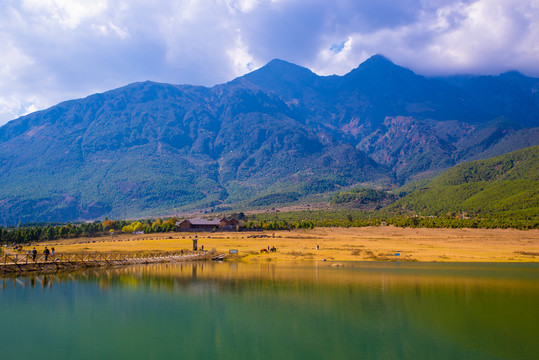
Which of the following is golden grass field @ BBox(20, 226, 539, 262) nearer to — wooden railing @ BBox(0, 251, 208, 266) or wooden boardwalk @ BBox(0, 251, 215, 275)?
wooden railing @ BBox(0, 251, 208, 266)

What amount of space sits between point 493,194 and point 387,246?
77752 millimetres

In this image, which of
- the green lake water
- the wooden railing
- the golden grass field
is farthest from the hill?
the wooden railing

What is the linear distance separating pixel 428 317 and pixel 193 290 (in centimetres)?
2120

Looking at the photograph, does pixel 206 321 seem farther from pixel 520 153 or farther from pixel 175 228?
pixel 520 153

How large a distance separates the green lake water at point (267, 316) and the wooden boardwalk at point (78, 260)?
3.28 metres

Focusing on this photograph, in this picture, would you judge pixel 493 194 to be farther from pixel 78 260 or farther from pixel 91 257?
pixel 78 260

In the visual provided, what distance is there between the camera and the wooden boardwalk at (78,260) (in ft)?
152

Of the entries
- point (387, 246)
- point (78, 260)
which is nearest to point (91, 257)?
point (78, 260)

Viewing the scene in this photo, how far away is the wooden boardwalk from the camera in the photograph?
152ft

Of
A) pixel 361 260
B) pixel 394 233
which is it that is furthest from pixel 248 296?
pixel 394 233

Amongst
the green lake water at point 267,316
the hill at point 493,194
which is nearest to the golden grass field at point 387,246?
the green lake water at point 267,316

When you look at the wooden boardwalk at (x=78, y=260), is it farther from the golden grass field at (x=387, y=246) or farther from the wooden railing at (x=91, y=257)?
the golden grass field at (x=387, y=246)

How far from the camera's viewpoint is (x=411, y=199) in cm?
17850

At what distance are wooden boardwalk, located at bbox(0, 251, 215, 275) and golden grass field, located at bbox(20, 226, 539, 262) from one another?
1010cm
